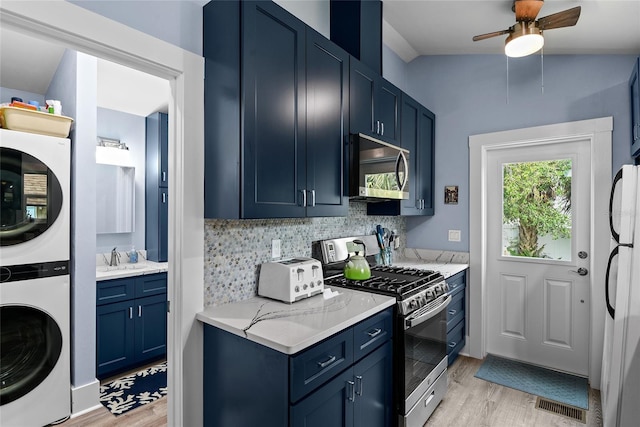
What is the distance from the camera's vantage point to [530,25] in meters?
2.23

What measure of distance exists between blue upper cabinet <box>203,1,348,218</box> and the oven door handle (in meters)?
0.90

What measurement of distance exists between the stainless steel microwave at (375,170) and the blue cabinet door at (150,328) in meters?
2.18

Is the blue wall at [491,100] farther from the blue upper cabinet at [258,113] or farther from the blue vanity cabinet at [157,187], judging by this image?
the blue vanity cabinet at [157,187]

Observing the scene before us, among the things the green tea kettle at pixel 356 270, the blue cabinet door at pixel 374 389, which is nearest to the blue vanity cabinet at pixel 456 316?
the green tea kettle at pixel 356 270

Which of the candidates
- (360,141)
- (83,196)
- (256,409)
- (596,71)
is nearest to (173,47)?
(360,141)

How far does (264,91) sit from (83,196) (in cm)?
169

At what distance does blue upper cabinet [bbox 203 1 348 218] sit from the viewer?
1.57 m

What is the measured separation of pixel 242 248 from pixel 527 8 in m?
2.33

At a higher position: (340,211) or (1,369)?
(340,211)

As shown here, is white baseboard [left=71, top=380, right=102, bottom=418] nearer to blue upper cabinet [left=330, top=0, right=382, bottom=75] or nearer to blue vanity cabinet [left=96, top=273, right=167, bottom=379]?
blue vanity cabinet [left=96, top=273, right=167, bottom=379]

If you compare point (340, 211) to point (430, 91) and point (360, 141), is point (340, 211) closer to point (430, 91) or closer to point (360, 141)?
point (360, 141)

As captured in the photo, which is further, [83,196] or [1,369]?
[83,196]

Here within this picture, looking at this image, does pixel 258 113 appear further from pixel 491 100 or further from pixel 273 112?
pixel 491 100

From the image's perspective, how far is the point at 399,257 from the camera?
12.1ft
